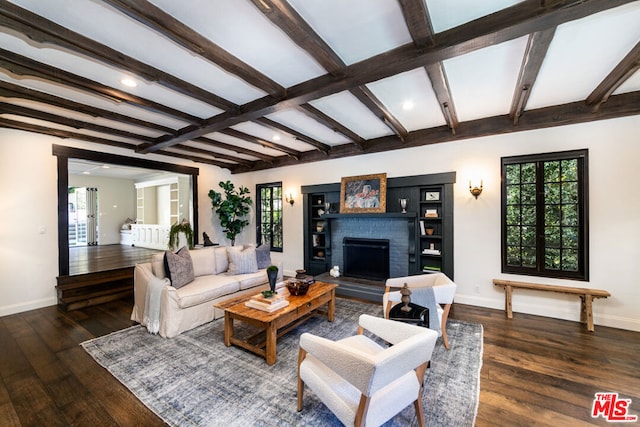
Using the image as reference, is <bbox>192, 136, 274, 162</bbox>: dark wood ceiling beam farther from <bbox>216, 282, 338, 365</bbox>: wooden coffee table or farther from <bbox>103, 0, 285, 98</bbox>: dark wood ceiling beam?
<bbox>216, 282, 338, 365</bbox>: wooden coffee table

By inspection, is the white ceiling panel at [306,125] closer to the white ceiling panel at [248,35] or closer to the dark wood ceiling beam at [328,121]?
the dark wood ceiling beam at [328,121]

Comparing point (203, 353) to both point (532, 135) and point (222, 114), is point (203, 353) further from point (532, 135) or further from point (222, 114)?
point (532, 135)

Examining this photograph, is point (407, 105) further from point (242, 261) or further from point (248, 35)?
point (242, 261)

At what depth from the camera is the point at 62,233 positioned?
4.18m

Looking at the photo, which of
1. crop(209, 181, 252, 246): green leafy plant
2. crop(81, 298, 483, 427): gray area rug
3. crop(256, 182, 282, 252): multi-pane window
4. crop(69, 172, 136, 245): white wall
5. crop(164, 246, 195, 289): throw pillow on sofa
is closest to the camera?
crop(81, 298, 483, 427): gray area rug

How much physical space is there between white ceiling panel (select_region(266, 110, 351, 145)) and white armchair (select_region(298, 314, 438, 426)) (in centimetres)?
295

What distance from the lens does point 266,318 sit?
2.52 metres

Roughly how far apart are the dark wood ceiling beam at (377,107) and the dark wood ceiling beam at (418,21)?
81 cm

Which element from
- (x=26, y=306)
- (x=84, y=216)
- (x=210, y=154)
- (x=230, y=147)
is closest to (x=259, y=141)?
(x=230, y=147)

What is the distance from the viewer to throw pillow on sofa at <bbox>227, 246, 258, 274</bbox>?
413 cm

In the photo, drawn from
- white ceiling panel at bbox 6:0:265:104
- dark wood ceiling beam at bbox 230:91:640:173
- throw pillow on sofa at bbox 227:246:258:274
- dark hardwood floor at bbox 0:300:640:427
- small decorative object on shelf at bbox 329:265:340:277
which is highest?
white ceiling panel at bbox 6:0:265:104

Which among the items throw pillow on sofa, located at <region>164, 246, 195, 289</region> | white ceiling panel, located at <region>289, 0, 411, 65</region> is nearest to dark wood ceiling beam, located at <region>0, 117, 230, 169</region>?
throw pillow on sofa, located at <region>164, 246, 195, 289</region>

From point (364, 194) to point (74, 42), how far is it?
413cm

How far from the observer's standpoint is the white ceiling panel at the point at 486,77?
225cm
